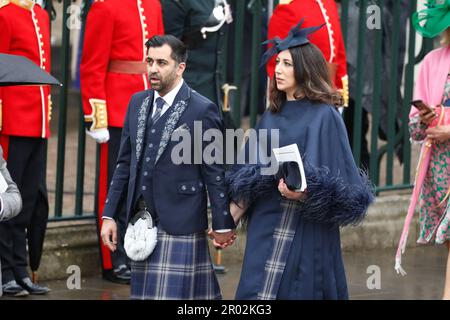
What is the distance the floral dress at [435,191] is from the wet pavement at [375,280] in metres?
0.75

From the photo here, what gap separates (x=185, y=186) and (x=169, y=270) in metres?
0.43

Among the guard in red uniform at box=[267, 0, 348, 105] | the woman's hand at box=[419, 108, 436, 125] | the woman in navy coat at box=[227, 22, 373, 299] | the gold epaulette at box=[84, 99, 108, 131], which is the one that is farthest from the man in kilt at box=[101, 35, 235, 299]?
the guard in red uniform at box=[267, 0, 348, 105]

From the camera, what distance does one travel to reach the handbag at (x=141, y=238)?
6.70 metres

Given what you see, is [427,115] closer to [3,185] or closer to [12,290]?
[12,290]

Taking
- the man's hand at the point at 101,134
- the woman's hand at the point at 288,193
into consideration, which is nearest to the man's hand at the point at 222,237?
the woman's hand at the point at 288,193

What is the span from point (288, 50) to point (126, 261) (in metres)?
2.59

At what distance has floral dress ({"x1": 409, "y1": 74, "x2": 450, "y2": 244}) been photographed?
26.3ft

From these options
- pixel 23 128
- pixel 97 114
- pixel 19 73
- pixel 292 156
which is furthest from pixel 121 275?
pixel 19 73

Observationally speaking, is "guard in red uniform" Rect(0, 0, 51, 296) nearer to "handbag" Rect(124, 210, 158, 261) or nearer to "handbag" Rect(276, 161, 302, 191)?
"handbag" Rect(124, 210, 158, 261)

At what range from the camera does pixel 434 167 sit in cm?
812

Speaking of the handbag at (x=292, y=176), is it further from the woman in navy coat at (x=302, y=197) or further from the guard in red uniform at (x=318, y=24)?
the guard in red uniform at (x=318, y=24)

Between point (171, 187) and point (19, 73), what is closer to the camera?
point (19, 73)

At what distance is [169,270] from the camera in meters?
6.73

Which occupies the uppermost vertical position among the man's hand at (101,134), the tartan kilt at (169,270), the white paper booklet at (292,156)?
the white paper booklet at (292,156)
